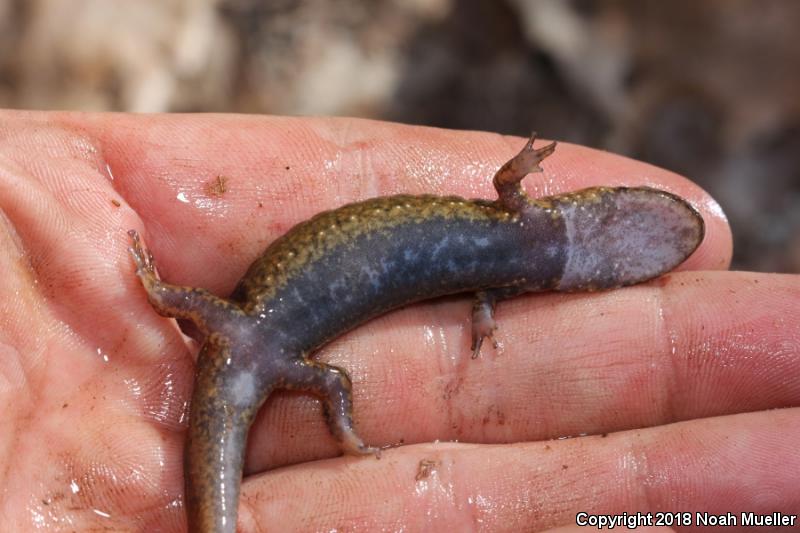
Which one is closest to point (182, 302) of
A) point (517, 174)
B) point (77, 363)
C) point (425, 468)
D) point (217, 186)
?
point (77, 363)

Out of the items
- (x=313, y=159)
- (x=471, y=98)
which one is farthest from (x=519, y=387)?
(x=471, y=98)

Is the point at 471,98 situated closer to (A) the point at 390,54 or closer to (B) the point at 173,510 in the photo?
(A) the point at 390,54

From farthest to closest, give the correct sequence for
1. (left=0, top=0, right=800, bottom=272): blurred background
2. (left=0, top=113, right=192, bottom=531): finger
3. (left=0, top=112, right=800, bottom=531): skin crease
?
(left=0, top=0, right=800, bottom=272): blurred background, (left=0, top=112, right=800, bottom=531): skin crease, (left=0, top=113, right=192, bottom=531): finger

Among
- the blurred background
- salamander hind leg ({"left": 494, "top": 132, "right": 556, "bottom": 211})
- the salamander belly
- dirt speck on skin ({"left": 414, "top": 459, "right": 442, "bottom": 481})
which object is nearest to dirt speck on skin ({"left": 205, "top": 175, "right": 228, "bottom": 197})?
the salamander belly

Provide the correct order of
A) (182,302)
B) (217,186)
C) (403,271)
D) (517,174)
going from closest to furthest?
(182,302), (403,271), (517,174), (217,186)

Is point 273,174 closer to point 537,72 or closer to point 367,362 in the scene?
point 367,362

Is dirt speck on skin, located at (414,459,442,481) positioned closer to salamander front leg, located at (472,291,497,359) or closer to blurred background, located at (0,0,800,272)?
salamander front leg, located at (472,291,497,359)
